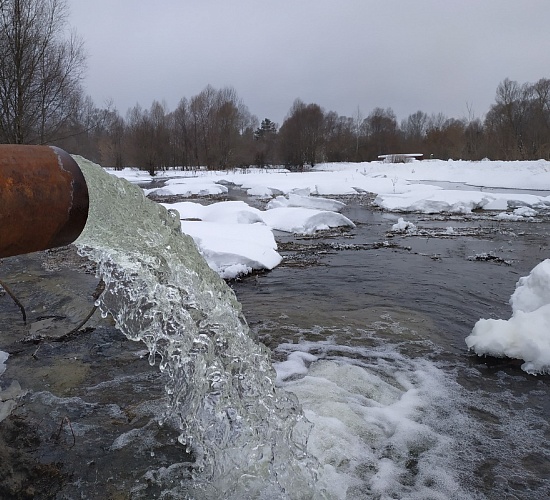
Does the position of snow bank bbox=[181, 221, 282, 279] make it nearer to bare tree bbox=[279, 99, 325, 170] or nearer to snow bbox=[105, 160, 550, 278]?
snow bbox=[105, 160, 550, 278]

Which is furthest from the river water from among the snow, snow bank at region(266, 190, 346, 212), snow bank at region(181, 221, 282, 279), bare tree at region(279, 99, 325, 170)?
bare tree at region(279, 99, 325, 170)

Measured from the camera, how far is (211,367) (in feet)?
7.63

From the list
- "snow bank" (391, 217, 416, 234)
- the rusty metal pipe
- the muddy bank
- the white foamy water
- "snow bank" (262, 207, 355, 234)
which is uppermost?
the rusty metal pipe

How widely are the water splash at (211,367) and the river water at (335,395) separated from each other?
0.53ft

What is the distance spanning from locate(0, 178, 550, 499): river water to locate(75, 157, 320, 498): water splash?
16cm

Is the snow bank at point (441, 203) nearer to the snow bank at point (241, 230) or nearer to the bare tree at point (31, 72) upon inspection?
the snow bank at point (241, 230)

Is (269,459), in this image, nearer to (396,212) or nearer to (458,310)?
(458,310)

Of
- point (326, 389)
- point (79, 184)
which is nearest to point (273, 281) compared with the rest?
point (326, 389)

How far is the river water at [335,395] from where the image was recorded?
91.5 inches

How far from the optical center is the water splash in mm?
2219

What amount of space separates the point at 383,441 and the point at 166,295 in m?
1.57

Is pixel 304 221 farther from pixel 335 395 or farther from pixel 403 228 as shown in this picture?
pixel 335 395

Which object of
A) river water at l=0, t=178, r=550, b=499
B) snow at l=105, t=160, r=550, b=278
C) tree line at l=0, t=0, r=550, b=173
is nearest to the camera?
river water at l=0, t=178, r=550, b=499

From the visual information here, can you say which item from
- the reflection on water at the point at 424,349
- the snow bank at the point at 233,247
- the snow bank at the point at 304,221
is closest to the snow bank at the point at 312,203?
the snow bank at the point at 304,221
